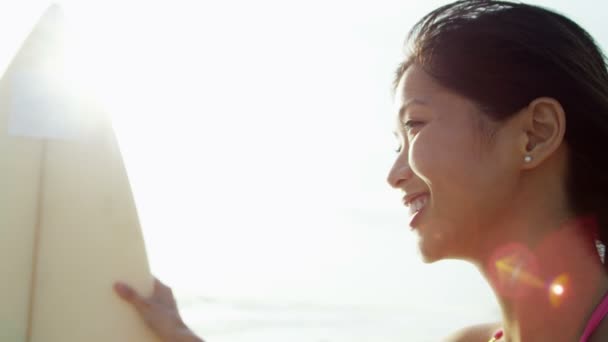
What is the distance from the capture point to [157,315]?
2.43 m

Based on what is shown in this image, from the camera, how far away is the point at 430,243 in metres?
2.29

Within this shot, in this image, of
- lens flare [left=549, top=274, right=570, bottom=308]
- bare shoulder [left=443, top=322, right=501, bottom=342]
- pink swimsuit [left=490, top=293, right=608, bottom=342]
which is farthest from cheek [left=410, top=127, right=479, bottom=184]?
bare shoulder [left=443, top=322, right=501, bottom=342]

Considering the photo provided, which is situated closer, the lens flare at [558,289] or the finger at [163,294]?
the lens flare at [558,289]

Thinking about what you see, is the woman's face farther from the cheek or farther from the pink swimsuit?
the pink swimsuit

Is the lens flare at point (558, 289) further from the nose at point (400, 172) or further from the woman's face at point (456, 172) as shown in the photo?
the nose at point (400, 172)

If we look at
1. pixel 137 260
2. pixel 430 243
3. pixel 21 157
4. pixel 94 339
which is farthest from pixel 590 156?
pixel 21 157

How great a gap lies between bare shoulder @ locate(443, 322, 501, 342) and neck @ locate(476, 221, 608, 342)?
17.4 inches

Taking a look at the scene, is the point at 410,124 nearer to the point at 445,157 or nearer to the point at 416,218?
the point at 445,157

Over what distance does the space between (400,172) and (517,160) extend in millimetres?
373

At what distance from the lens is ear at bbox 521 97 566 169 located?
2.23 metres

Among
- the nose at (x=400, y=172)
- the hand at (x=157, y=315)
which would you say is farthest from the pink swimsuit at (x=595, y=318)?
the hand at (x=157, y=315)

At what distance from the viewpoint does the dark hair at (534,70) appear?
2252 millimetres

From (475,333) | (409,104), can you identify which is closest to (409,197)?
(409,104)

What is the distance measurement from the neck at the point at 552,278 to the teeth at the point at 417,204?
0.87 ft
